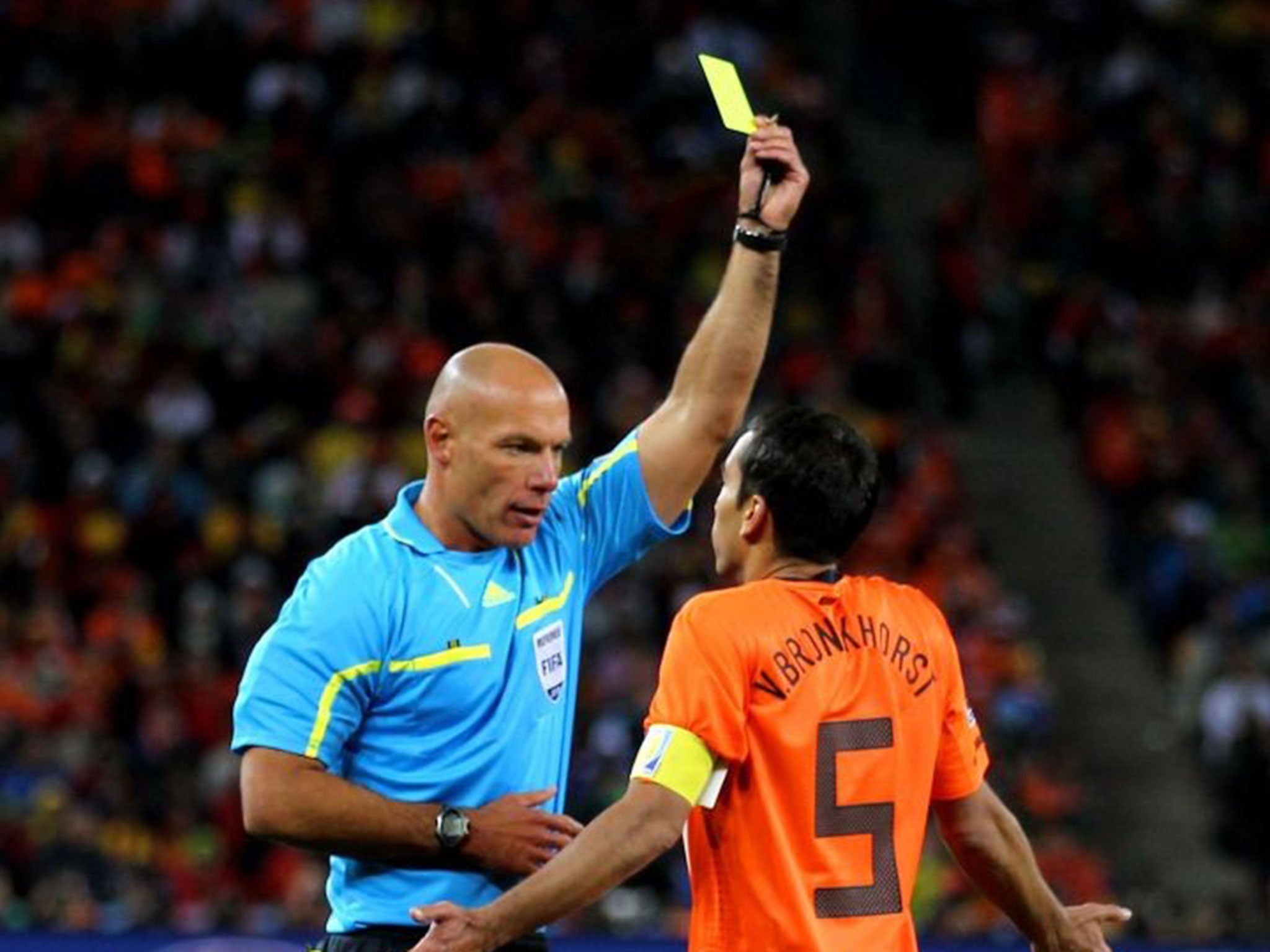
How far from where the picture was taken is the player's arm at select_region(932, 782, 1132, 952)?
458 centimetres

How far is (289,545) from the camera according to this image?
41.5 feet

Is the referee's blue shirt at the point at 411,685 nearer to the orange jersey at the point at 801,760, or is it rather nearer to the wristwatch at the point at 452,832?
the wristwatch at the point at 452,832

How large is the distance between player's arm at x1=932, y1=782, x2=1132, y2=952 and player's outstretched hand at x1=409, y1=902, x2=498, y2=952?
1019 millimetres

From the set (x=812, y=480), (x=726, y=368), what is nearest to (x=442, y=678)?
(x=812, y=480)

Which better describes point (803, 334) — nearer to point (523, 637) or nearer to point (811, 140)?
point (811, 140)

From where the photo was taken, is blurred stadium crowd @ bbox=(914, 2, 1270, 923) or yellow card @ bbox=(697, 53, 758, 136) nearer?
yellow card @ bbox=(697, 53, 758, 136)

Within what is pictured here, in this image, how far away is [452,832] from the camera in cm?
450

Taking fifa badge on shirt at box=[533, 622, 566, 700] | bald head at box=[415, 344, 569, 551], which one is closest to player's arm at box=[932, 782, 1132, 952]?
fifa badge on shirt at box=[533, 622, 566, 700]

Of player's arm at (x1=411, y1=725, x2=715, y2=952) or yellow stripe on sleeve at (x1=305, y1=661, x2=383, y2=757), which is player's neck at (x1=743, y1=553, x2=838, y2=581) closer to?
player's arm at (x1=411, y1=725, x2=715, y2=952)

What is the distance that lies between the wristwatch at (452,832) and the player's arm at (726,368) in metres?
0.93

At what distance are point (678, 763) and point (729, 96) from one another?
157cm

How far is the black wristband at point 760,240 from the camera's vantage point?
5082mm

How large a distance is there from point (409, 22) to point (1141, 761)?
24.6ft

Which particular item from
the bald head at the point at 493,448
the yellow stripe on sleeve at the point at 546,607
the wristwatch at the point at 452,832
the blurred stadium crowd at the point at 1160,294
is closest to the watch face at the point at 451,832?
the wristwatch at the point at 452,832
